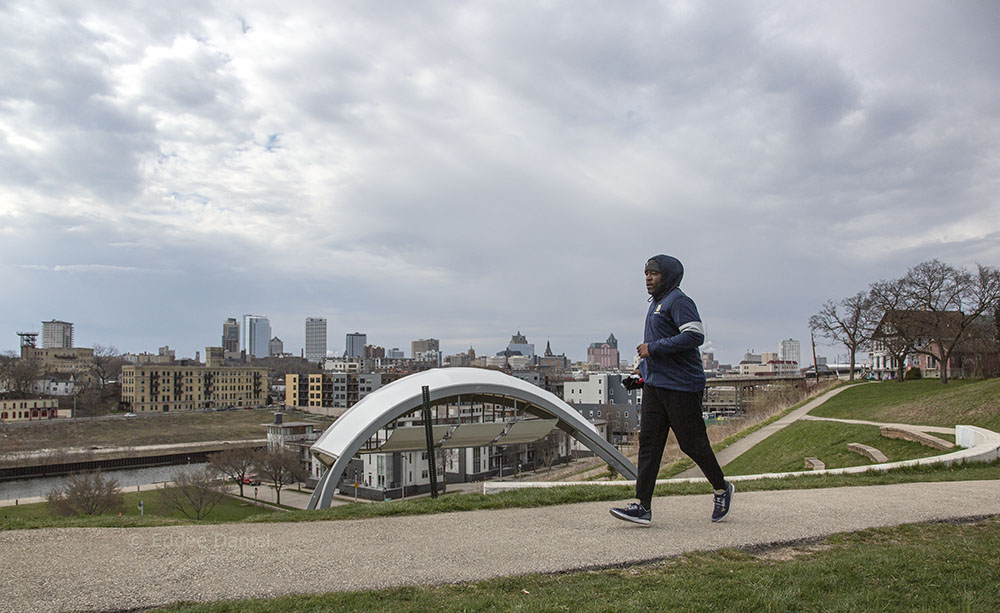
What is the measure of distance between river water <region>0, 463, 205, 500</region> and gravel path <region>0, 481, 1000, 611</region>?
47919 millimetres

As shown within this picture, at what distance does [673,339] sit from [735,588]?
6.75ft

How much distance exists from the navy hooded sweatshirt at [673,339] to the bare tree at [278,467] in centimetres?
4119

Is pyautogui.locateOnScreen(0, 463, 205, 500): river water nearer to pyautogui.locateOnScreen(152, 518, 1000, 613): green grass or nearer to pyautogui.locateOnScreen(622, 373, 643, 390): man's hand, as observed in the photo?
pyautogui.locateOnScreen(622, 373, 643, 390): man's hand

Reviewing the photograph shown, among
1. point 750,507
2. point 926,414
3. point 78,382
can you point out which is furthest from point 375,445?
point 78,382

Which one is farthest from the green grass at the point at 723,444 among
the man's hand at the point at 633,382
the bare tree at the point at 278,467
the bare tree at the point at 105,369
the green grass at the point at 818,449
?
the bare tree at the point at 105,369

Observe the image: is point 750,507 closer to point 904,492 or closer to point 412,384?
point 904,492

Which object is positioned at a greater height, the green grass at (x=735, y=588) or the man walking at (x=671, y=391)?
the man walking at (x=671, y=391)

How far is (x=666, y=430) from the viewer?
536 cm

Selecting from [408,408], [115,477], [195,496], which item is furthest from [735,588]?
[115,477]

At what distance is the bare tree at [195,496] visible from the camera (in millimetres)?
37625

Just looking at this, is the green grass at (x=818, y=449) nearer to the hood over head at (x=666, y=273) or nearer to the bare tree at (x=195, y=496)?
the hood over head at (x=666, y=273)

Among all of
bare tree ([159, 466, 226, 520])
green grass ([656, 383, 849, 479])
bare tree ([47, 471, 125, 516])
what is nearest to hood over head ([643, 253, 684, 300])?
green grass ([656, 383, 849, 479])

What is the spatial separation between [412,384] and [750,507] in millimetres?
7044

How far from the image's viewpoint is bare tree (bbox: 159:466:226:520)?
37.6m
